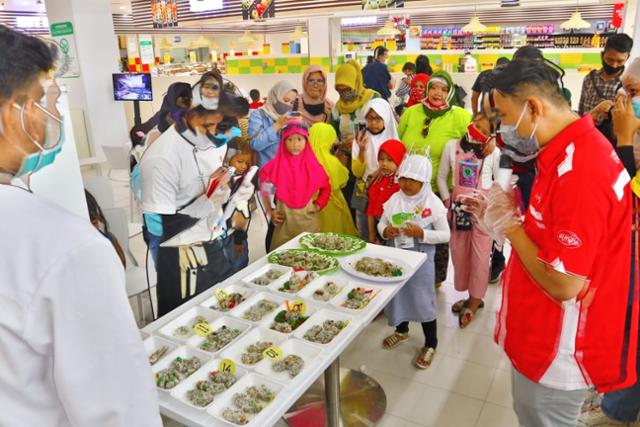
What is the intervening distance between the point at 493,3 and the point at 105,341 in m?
9.25

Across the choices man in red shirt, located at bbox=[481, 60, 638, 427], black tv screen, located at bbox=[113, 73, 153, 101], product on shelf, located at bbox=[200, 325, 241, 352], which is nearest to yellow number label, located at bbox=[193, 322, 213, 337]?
product on shelf, located at bbox=[200, 325, 241, 352]

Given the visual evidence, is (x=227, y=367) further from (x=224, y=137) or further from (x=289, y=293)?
(x=224, y=137)

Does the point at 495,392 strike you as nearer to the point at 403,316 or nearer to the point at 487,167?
the point at 403,316

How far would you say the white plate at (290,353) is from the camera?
1.72 m

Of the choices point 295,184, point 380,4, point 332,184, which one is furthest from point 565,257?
point 380,4

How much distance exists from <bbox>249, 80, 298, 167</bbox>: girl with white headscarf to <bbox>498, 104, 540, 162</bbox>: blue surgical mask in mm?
1822

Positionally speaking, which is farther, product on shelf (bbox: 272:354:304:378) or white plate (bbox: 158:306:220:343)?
white plate (bbox: 158:306:220:343)

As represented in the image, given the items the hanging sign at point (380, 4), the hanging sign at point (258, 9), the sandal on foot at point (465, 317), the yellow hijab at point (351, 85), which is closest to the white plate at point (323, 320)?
the sandal on foot at point (465, 317)

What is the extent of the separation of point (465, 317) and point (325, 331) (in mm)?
1731

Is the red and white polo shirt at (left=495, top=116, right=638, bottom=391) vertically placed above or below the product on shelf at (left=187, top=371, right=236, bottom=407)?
above

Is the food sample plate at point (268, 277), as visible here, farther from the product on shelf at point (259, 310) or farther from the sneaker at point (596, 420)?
the sneaker at point (596, 420)

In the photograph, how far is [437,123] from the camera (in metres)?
3.46

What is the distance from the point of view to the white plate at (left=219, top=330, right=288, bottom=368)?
184cm

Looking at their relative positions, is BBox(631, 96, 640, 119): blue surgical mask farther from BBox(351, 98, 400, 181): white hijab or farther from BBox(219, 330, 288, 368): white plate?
BBox(219, 330, 288, 368): white plate
